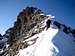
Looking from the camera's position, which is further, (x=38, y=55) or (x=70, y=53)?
(x=70, y=53)

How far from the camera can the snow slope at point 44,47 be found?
5688cm

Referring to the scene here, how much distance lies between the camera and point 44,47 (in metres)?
60.2

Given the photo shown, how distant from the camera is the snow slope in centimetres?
5688

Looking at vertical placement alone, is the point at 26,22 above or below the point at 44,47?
above

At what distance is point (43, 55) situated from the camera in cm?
5584

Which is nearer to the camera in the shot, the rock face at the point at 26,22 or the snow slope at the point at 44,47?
the snow slope at the point at 44,47

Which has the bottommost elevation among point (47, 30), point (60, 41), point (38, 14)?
point (60, 41)

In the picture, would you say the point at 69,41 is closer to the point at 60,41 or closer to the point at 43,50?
the point at 60,41

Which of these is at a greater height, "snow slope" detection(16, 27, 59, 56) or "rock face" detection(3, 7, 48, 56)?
"rock face" detection(3, 7, 48, 56)

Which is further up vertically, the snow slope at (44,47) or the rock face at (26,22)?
the rock face at (26,22)

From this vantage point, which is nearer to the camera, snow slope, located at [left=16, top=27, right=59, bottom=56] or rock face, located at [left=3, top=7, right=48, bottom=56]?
snow slope, located at [left=16, top=27, right=59, bottom=56]

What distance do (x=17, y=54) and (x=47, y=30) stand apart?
13246 mm

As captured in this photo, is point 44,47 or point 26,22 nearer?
point 44,47

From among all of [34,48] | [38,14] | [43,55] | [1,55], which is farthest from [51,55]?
[38,14]
